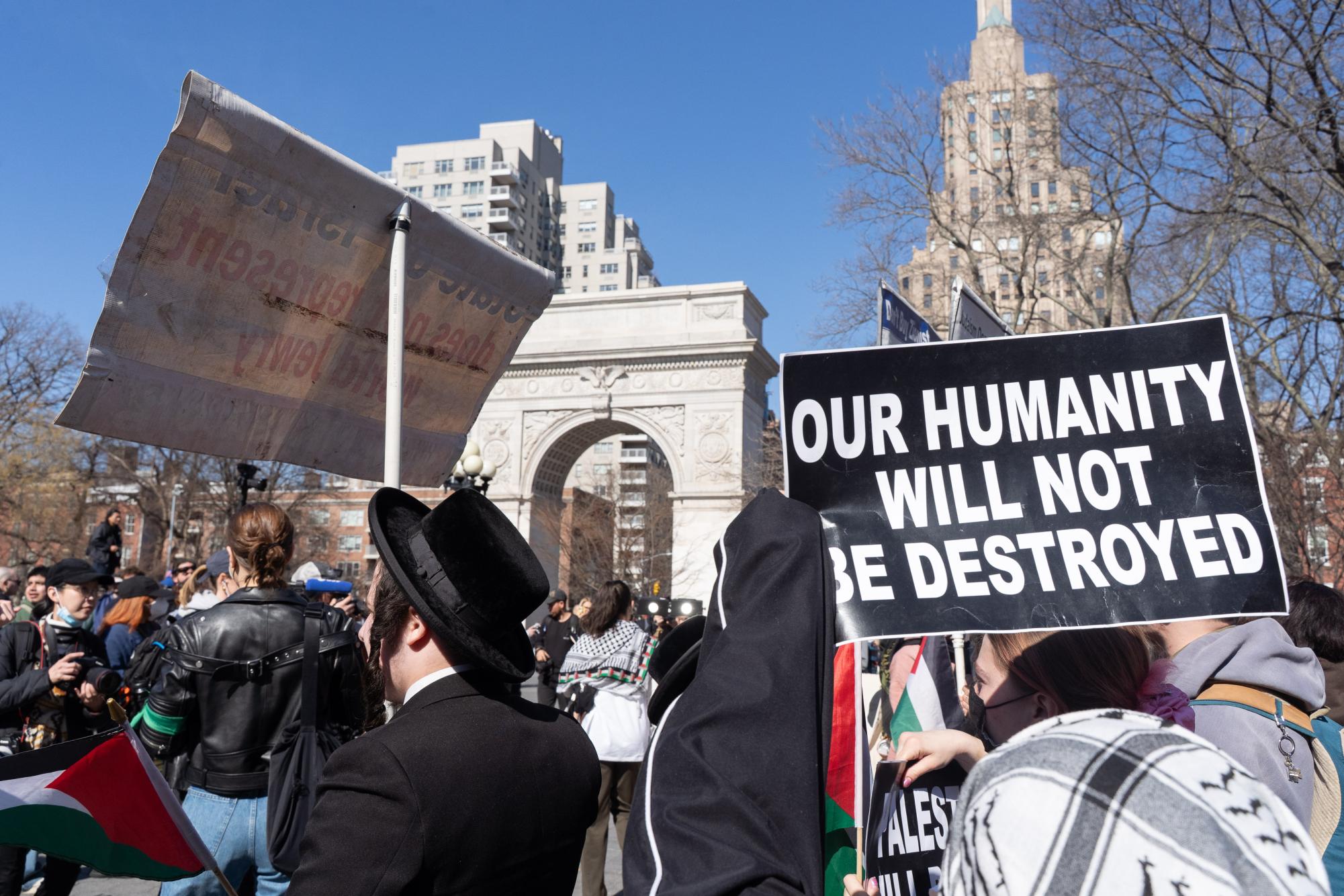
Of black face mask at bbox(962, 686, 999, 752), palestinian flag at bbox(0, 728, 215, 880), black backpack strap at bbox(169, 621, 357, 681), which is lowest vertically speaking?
palestinian flag at bbox(0, 728, 215, 880)

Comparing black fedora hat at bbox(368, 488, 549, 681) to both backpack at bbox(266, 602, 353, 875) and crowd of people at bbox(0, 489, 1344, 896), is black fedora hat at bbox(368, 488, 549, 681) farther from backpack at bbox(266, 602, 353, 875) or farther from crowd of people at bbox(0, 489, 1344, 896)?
backpack at bbox(266, 602, 353, 875)

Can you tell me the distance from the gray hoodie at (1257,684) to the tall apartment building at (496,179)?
84225 mm

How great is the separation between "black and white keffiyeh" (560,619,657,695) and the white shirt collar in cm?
431

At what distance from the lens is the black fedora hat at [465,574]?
1.83 m

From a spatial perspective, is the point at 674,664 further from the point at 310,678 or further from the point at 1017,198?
the point at 1017,198

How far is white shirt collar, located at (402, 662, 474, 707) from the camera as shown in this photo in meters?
1.92

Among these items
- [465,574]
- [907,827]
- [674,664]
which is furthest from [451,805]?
[907,827]

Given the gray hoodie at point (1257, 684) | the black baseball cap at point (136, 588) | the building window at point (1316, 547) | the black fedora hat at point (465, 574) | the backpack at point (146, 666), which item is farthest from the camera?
the building window at point (1316, 547)

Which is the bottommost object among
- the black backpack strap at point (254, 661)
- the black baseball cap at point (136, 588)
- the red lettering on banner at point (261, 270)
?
the black backpack strap at point (254, 661)

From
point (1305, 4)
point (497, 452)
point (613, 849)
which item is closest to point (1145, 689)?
point (613, 849)

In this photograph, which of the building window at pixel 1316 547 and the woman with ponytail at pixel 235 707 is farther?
the building window at pixel 1316 547

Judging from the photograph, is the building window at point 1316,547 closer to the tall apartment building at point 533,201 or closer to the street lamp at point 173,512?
the street lamp at point 173,512

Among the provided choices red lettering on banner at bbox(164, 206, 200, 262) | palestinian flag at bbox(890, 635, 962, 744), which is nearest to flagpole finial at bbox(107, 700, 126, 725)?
red lettering on banner at bbox(164, 206, 200, 262)

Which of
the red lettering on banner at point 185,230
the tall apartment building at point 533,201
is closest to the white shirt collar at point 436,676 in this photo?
the red lettering on banner at point 185,230
